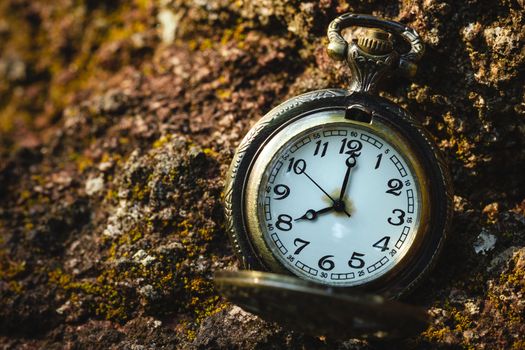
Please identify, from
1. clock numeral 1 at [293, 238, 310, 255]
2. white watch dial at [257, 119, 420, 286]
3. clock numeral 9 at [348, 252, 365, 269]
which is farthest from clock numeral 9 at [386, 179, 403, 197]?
clock numeral 1 at [293, 238, 310, 255]

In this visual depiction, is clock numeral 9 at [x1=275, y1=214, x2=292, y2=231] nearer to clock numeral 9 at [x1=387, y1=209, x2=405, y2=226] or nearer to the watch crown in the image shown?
clock numeral 9 at [x1=387, y1=209, x2=405, y2=226]

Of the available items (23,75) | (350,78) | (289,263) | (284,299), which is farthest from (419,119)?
(23,75)

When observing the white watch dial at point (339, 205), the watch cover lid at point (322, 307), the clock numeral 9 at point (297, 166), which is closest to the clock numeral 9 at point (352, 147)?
the white watch dial at point (339, 205)

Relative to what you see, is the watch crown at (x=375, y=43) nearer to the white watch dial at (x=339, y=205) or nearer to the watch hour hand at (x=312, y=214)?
the white watch dial at (x=339, y=205)

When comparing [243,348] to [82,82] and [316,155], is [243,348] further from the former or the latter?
[82,82]

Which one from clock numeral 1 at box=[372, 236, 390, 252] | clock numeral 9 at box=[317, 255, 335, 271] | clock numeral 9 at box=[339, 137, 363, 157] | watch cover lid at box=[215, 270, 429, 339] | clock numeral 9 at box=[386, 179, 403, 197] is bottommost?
watch cover lid at box=[215, 270, 429, 339]
